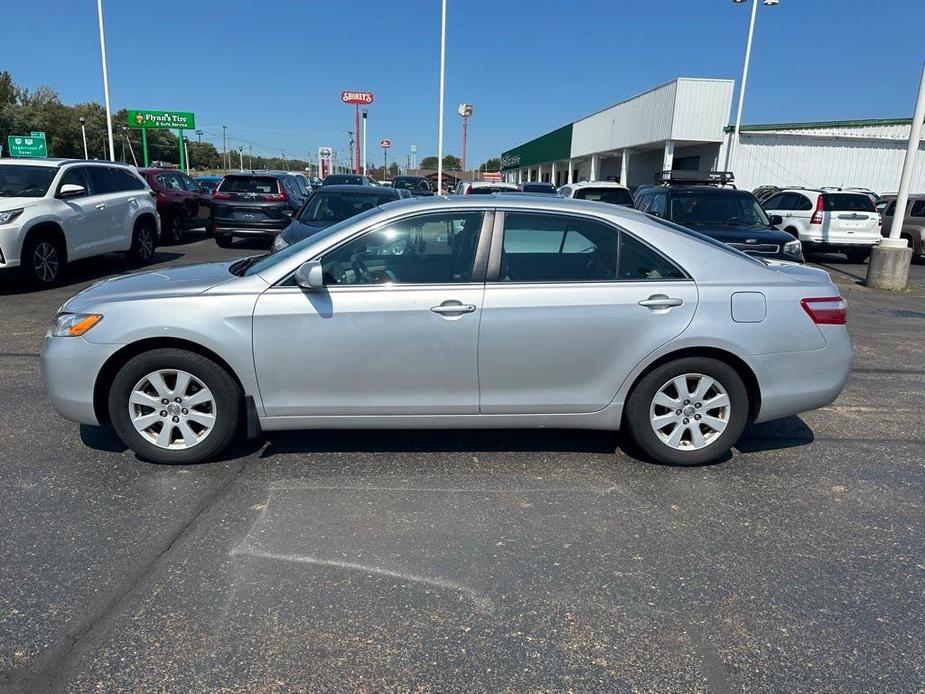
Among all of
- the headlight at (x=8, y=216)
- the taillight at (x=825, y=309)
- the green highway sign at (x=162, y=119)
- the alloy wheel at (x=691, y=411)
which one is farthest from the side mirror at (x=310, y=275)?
the green highway sign at (x=162, y=119)

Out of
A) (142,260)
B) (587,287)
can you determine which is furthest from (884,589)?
(142,260)

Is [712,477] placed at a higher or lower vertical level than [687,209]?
lower

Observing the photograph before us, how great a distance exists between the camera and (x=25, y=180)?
32.7 ft

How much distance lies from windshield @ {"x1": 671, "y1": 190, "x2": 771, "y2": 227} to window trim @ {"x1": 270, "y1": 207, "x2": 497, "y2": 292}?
7671 millimetres

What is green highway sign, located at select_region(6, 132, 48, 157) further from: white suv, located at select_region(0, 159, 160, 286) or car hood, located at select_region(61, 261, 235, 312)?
car hood, located at select_region(61, 261, 235, 312)

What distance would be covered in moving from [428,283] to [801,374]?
7.67ft

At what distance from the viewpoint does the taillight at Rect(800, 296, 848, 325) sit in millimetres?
4094

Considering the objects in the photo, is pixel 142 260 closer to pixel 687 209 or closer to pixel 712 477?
pixel 687 209

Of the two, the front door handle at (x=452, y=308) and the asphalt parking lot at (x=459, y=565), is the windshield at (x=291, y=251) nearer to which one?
the front door handle at (x=452, y=308)

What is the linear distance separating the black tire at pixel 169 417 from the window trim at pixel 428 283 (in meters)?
0.63

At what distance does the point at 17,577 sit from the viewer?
2955mm

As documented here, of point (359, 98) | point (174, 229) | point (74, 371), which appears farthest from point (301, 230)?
point (359, 98)

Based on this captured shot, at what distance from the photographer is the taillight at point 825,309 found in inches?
161

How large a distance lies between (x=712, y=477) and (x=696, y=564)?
1.05 meters
